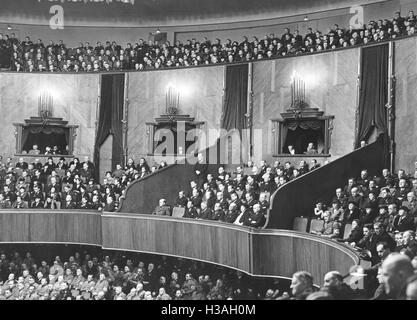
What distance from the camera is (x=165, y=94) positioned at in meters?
17.6

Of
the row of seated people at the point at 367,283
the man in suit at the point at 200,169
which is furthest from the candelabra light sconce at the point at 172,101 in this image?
the row of seated people at the point at 367,283

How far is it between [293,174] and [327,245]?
368cm

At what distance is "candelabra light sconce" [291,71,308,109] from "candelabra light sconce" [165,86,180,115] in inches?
138

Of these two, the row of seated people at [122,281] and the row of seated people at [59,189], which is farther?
the row of seated people at [59,189]

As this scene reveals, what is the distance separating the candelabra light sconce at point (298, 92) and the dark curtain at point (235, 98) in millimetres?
1360

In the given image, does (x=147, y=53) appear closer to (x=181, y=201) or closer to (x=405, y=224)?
(x=181, y=201)

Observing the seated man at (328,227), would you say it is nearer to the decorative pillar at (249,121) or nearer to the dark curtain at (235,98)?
the decorative pillar at (249,121)

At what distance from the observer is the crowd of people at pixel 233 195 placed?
439 inches

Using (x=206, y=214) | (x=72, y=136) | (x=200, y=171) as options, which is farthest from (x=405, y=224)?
(x=72, y=136)

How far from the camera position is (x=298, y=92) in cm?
1534

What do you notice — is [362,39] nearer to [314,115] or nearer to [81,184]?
[314,115]

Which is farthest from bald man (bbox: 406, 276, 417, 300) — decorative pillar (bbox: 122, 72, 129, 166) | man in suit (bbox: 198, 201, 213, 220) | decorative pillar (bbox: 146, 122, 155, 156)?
decorative pillar (bbox: 122, 72, 129, 166)

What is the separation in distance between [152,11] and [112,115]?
4.13 m
